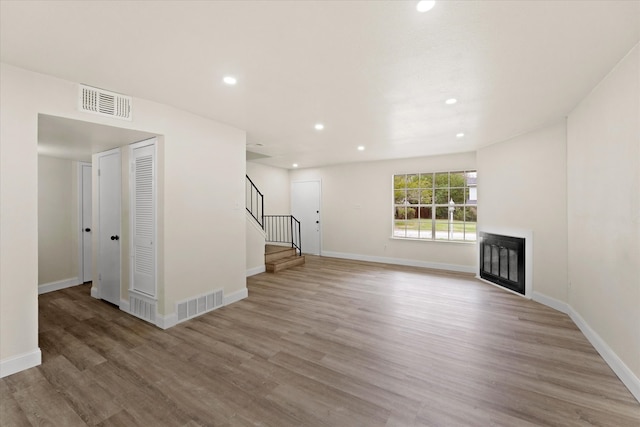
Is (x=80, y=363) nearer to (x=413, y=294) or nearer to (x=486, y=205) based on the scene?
(x=413, y=294)

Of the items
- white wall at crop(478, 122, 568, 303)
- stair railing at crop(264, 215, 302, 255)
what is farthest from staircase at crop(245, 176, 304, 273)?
white wall at crop(478, 122, 568, 303)

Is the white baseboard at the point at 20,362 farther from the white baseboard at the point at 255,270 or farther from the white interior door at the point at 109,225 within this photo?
the white baseboard at the point at 255,270

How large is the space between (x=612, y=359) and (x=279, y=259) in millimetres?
5325

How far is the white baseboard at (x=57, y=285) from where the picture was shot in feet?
14.1

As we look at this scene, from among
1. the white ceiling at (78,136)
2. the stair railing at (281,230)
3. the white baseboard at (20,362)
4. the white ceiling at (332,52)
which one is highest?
the white ceiling at (332,52)

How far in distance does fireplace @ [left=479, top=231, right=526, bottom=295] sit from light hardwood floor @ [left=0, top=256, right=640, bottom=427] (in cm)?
63

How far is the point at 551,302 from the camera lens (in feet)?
12.3

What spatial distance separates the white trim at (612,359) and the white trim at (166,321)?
14.3 feet

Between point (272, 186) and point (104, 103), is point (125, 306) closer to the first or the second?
point (104, 103)

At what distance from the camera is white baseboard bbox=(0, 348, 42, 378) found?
2213 mm

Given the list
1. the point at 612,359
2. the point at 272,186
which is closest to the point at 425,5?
the point at 612,359

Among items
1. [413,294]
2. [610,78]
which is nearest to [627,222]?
[610,78]

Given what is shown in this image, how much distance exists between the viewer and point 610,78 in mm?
2344

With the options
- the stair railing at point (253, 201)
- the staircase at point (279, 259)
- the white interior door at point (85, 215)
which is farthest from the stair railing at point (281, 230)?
the white interior door at point (85, 215)
